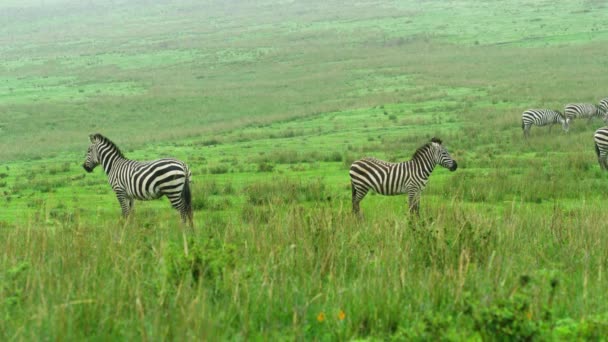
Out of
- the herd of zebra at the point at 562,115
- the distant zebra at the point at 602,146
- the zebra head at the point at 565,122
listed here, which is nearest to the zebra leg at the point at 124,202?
the distant zebra at the point at 602,146

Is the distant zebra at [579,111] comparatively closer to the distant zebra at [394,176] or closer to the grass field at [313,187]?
the grass field at [313,187]

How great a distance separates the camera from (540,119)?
2866 centimetres

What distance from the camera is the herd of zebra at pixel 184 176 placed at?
12562 millimetres

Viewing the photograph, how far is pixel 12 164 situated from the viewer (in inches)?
1205

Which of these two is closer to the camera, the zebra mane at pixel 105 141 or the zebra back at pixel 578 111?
the zebra mane at pixel 105 141

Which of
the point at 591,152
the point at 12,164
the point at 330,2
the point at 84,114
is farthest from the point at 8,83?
the point at 330,2

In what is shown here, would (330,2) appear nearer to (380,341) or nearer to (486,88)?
(486,88)

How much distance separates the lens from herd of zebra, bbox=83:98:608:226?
1256 centimetres

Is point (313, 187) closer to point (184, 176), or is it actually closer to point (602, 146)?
point (184, 176)

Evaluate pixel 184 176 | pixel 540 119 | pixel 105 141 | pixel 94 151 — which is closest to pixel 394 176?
pixel 184 176

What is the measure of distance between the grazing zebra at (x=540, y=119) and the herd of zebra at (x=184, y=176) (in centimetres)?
1586

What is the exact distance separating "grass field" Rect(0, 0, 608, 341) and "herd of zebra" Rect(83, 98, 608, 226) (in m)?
0.58

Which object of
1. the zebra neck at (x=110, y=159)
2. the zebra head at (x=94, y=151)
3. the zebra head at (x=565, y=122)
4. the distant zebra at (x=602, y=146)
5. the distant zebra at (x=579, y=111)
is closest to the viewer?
the zebra neck at (x=110, y=159)

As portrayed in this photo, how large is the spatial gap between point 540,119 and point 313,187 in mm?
15396
